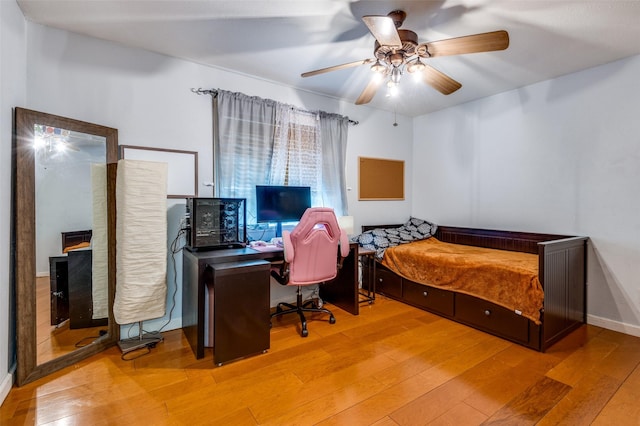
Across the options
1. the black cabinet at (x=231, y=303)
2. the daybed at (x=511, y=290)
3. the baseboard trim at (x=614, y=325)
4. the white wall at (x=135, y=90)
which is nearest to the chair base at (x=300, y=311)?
the white wall at (x=135, y=90)

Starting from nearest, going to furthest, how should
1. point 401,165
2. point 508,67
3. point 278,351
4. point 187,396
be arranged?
point 187,396 < point 278,351 < point 508,67 < point 401,165

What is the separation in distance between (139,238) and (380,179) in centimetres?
315

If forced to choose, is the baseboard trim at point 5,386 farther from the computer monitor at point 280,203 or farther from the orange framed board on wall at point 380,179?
the orange framed board on wall at point 380,179

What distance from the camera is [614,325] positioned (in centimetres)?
282

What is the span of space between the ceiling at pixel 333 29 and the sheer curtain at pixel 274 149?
0.41 metres

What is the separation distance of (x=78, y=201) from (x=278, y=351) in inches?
75.3

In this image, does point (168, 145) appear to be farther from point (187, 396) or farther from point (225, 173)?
point (187, 396)

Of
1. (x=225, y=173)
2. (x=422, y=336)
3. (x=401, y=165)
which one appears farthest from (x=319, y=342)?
(x=401, y=165)

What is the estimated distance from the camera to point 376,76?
232 centimetres

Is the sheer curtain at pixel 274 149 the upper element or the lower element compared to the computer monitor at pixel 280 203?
upper

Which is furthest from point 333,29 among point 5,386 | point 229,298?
point 5,386

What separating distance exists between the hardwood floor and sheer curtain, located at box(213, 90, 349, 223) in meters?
1.54

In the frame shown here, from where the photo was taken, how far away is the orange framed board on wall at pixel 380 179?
4168mm

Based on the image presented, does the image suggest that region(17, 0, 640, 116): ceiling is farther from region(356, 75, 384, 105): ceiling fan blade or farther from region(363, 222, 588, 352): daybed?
region(363, 222, 588, 352): daybed
